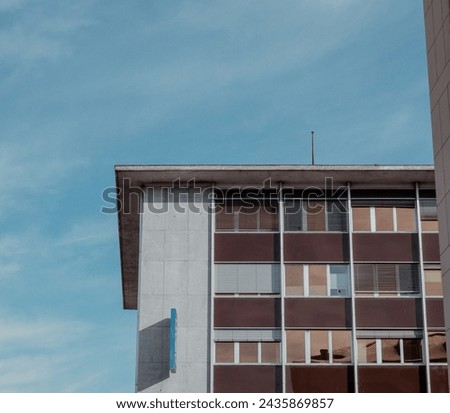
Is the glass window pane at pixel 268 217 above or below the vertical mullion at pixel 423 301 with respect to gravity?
above

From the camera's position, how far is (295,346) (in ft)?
136

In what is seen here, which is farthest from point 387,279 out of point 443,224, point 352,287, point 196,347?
point 443,224

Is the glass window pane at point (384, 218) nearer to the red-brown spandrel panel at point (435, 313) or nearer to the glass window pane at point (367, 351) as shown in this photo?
the red-brown spandrel panel at point (435, 313)

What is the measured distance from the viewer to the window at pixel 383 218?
1697 inches

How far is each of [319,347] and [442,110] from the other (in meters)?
17.4

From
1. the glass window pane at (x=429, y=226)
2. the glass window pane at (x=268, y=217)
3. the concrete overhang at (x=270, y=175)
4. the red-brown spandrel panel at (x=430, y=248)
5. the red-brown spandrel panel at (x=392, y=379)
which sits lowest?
the red-brown spandrel panel at (x=392, y=379)

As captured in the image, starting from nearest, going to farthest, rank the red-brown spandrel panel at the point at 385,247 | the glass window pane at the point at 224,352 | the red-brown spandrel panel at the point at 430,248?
the glass window pane at the point at 224,352, the red-brown spandrel panel at the point at 430,248, the red-brown spandrel panel at the point at 385,247

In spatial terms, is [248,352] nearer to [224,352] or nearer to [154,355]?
[224,352]

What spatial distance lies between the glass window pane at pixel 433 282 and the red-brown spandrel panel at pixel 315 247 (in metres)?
3.40

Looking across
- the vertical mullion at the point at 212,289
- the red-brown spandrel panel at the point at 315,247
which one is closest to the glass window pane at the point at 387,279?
the red-brown spandrel panel at the point at 315,247

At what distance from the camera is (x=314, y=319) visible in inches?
1639

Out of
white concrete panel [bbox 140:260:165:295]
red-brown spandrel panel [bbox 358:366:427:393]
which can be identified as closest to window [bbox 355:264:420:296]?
red-brown spandrel panel [bbox 358:366:427:393]

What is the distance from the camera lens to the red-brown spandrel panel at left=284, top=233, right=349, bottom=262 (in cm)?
4269
